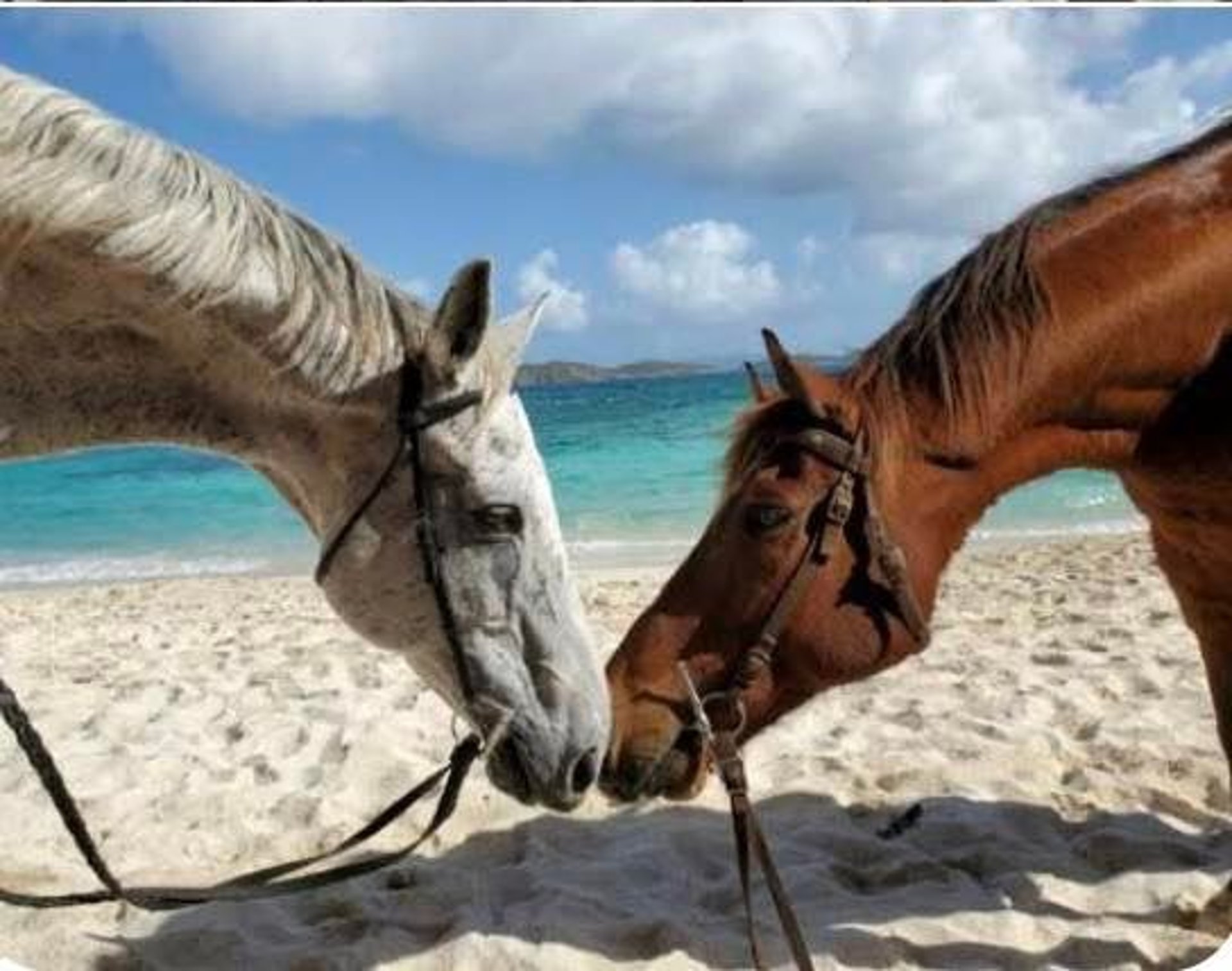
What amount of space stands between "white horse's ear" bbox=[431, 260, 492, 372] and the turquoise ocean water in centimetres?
87

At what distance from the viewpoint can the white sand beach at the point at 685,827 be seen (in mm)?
3340

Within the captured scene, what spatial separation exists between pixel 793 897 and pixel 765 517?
4.70 feet

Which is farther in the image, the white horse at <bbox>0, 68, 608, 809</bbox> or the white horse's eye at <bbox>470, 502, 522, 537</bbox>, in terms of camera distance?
the white horse's eye at <bbox>470, 502, 522, 537</bbox>

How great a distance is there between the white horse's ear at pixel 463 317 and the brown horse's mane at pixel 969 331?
3.25 ft

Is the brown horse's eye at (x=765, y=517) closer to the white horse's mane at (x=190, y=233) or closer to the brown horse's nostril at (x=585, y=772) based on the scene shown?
the brown horse's nostril at (x=585, y=772)

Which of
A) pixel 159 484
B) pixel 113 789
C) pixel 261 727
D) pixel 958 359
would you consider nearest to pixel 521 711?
pixel 958 359

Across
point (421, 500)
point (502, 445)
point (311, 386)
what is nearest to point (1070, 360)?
point (502, 445)

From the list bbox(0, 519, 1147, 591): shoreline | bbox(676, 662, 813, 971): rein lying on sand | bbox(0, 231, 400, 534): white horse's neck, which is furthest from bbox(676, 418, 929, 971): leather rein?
bbox(0, 519, 1147, 591): shoreline

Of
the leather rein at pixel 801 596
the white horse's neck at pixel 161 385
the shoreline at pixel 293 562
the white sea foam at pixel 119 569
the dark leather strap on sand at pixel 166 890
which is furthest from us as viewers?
the white sea foam at pixel 119 569

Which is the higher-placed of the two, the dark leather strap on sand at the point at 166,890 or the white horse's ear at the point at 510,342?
the white horse's ear at the point at 510,342

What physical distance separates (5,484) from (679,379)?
57.2 meters

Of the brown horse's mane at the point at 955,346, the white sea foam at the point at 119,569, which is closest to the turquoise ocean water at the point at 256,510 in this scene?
the white sea foam at the point at 119,569

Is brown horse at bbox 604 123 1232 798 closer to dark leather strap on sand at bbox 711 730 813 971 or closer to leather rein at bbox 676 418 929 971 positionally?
leather rein at bbox 676 418 929 971

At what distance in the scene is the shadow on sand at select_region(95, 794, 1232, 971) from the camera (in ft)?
10.8
